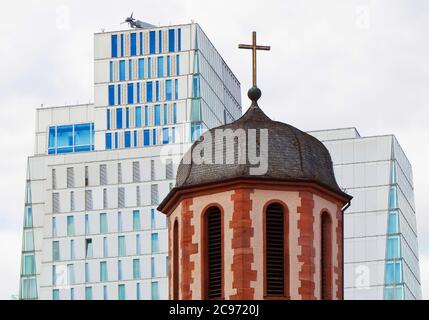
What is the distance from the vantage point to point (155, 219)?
176 meters

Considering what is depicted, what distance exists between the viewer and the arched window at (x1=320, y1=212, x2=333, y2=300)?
52.6m

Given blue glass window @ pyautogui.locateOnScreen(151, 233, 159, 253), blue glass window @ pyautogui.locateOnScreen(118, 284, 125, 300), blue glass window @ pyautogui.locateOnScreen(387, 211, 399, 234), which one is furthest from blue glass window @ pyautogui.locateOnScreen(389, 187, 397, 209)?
blue glass window @ pyautogui.locateOnScreen(118, 284, 125, 300)

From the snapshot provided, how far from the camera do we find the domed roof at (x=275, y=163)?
173 feet

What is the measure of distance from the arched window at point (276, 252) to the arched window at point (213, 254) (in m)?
1.14

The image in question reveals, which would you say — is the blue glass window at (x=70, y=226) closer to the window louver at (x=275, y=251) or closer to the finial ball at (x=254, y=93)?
the finial ball at (x=254, y=93)

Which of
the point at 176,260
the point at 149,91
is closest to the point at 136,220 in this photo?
the point at 149,91

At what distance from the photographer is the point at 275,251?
52.1 m

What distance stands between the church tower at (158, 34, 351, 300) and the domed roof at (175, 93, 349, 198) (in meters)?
0.02

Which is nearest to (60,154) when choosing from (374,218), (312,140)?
(374,218)

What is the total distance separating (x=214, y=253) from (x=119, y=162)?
126 meters

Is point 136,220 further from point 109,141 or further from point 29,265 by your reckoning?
point 29,265

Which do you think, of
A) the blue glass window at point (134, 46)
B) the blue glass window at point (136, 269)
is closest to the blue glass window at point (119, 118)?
the blue glass window at point (134, 46)

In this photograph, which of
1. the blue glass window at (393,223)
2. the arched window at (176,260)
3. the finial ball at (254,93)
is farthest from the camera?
the blue glass window at (393,223)
